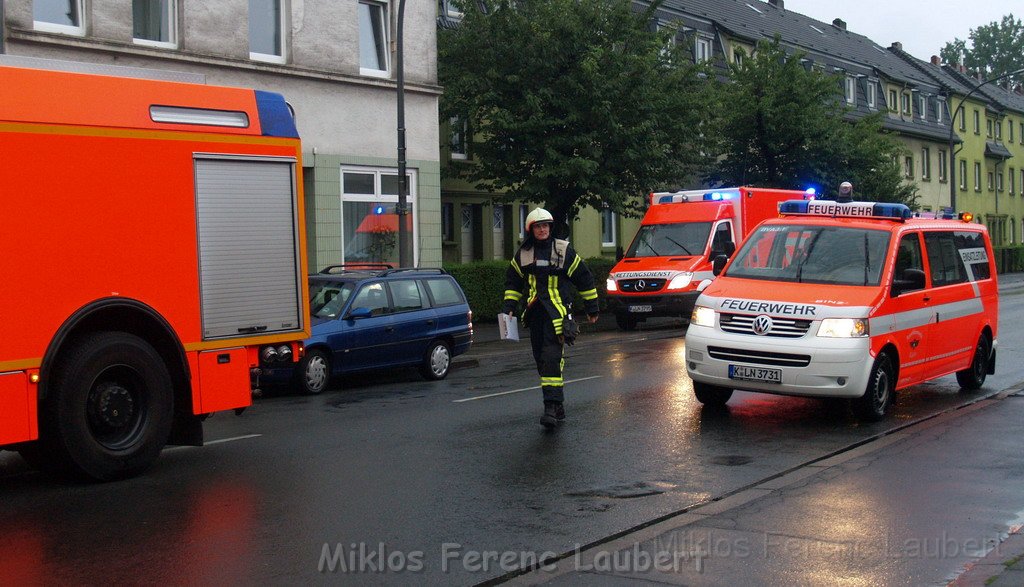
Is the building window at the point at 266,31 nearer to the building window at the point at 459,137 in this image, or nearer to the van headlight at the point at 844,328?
the building window at the point at 459,137

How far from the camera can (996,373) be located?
14.6 metres

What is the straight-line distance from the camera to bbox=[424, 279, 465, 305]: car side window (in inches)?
614

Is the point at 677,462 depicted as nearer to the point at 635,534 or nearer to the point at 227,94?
the point at 635,534

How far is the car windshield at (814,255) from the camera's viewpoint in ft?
35.3

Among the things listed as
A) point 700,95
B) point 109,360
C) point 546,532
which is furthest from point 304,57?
point 546,532

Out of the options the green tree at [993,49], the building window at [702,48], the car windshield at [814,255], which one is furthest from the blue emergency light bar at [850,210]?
the green tree at [993,49]

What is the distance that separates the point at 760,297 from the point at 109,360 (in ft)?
18.7

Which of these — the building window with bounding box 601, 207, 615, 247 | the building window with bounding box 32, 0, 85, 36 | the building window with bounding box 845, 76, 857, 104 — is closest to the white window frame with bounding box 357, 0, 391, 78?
the building window with bounding box 32, 0, 85, 36

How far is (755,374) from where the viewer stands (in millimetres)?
10172

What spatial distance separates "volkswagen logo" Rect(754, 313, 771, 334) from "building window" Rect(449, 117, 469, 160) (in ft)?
60.6

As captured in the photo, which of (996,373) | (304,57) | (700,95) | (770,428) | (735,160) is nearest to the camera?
(770,428)

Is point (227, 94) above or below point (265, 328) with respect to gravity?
above

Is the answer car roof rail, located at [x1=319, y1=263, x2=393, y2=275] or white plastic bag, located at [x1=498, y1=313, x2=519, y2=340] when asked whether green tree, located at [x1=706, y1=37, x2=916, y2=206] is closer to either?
car roof rail, located at [x1=319, y1=263, x2=393, y2=275]

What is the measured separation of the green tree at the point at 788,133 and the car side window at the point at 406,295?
20282 mm
